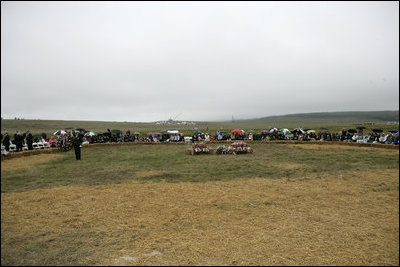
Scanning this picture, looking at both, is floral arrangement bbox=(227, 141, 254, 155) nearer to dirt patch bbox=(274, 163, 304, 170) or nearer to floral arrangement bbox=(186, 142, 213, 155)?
floral arrangement bbox=(186, 142, 213, 155)

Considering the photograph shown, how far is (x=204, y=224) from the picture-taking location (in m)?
6.24

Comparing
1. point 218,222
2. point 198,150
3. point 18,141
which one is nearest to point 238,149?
point 198,150

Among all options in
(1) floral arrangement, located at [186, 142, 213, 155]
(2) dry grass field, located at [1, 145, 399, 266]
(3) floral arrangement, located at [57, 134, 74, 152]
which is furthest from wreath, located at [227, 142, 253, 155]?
(3) floral arrangement, located at [57, 134, 74, 152]

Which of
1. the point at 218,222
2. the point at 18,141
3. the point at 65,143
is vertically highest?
the point at 18,141

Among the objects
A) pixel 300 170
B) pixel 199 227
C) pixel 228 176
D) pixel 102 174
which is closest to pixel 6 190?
pixel 102 174

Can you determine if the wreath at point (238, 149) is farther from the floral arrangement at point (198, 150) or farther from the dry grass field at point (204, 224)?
the dry grass field at point (204, 224)

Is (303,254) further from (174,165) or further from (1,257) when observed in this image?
(174,165)

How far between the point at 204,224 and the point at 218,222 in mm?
381

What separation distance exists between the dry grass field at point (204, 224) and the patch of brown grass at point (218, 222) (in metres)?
0.02

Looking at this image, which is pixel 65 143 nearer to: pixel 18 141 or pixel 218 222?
pixel 18 141

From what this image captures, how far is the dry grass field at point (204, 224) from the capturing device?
187 inches

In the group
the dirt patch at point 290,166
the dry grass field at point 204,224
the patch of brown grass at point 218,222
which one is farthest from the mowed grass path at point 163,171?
the patch of brown grass at point 218,222

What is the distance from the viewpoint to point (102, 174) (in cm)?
1241

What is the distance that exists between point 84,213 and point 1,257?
2.43m
